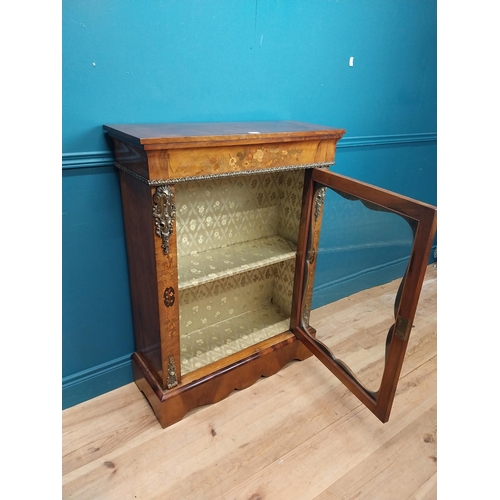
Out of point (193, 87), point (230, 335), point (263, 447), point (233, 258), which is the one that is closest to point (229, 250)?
point (233, 258)

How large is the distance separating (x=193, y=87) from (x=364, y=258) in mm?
1348

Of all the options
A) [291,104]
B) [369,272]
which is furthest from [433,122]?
[291,104]

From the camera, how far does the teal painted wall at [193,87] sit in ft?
3.91

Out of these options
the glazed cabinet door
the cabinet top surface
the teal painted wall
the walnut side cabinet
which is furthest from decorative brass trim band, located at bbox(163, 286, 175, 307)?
the glazed cabinet door

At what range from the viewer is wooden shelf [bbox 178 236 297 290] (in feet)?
4.64

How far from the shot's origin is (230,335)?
172 centimetres

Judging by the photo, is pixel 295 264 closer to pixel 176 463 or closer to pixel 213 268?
pixel 213 268

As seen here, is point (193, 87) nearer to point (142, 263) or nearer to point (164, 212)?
point (164, 212)

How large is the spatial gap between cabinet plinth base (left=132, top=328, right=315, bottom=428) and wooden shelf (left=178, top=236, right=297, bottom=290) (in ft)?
1.27

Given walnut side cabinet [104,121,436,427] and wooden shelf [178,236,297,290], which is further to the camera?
wooden shelf [178,236,297,290]

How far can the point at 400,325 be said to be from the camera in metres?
1.18

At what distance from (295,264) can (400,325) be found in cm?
60

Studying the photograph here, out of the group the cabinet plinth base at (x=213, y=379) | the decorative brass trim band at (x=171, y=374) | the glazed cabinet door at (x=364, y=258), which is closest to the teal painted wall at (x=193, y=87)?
the glazed cabinet door at (x=364, y=258)

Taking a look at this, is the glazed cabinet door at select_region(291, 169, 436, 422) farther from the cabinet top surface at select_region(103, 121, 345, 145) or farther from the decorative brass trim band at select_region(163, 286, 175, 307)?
the decorative brass trim band at select_region(163, 286, 175, 307)
